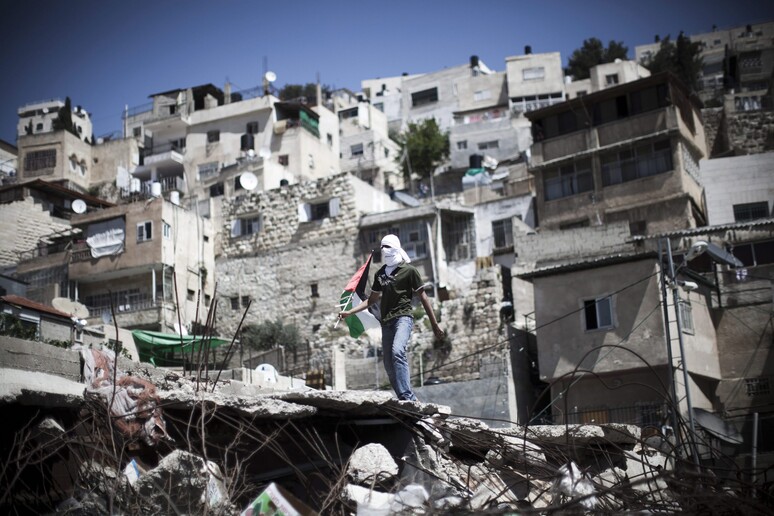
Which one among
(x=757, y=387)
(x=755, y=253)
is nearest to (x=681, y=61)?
(x=755, y=253)

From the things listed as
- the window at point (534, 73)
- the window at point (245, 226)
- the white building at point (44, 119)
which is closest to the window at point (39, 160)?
the white building at point (44, 119)

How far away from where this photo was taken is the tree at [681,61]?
6006 centimetres

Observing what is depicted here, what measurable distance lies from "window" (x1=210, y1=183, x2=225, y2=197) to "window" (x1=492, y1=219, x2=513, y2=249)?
15.4 metres

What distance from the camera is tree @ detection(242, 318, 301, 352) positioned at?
34.8 m

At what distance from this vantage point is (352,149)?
5450 cm

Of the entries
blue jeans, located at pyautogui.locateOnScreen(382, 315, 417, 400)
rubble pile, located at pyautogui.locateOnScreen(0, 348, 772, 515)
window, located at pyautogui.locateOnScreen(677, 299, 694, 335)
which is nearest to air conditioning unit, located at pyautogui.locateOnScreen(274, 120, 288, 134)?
window, located at pyautogui.locateOnScreen(677, 299, 694, 335)

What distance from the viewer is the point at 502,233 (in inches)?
1419

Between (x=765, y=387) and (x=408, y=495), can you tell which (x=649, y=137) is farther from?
(x=408, y=495)

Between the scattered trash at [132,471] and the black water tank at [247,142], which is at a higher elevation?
the black water tank at [247,142]

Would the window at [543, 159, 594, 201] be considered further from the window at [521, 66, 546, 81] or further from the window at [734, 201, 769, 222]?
the window at [521, 66, 546, 81]

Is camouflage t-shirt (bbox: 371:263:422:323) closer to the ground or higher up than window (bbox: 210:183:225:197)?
closer to the ground

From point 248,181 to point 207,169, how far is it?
299 inches

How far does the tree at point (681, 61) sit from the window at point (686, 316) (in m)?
40.8

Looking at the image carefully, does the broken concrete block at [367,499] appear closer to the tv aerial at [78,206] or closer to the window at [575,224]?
the window at [575,224]
